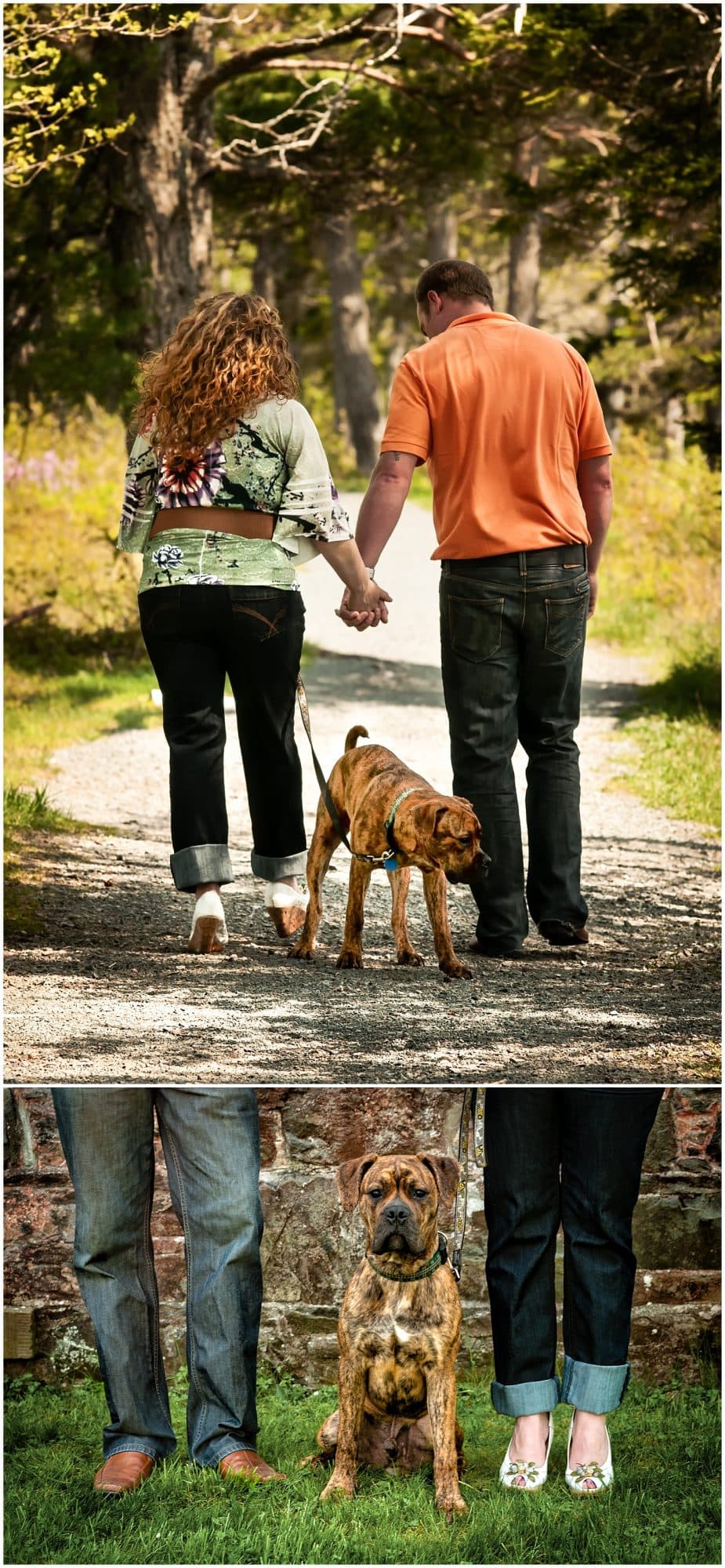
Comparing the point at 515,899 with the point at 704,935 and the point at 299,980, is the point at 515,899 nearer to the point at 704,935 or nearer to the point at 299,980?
the point at 299,980

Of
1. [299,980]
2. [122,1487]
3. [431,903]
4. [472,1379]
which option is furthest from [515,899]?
[122,1487]

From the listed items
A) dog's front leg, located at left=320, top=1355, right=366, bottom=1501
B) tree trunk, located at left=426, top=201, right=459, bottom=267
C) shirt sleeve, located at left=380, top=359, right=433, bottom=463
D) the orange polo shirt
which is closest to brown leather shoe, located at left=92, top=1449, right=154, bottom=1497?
A: dog's front leg, located at left=320, top=1355, right=366, bottom=1501

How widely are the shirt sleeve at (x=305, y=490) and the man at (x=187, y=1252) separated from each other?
1.29 m

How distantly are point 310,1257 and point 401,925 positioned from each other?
1.04 metres

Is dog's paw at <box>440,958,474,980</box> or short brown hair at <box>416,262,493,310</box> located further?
dog's paw at <box>440,958,474,980</box>

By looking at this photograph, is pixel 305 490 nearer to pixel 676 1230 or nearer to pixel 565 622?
pixel 565 622

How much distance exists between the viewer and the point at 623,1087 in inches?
137

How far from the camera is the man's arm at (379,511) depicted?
3.88 meters

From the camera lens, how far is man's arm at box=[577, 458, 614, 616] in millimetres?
3961

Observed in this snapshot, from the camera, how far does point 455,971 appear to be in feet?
13.6

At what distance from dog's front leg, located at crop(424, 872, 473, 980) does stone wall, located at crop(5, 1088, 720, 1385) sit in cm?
71

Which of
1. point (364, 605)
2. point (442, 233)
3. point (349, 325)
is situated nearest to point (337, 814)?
point (364, 605)

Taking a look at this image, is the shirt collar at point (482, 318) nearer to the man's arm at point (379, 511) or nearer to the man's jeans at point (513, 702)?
the man's arm at point (379, 511)

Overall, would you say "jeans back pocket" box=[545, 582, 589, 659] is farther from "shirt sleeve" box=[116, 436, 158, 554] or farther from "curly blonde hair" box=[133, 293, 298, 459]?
"shirt sleeve" box=[116, 436, 158, 554]
